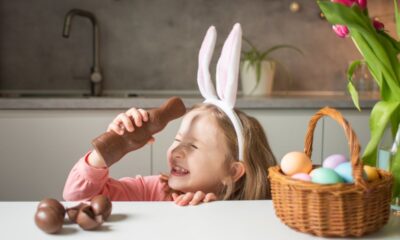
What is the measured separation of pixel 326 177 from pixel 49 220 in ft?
1.21

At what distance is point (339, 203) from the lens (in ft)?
1.99

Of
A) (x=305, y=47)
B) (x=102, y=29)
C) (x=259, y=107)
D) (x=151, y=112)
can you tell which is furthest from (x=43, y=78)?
(x=151, y=112)

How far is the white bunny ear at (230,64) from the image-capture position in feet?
3.04

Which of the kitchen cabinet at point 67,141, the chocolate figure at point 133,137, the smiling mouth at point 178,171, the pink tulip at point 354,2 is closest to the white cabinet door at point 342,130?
the kitchen cabinet at point 67,141

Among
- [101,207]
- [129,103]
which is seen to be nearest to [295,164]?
[101,207]

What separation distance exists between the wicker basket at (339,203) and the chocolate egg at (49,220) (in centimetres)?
30

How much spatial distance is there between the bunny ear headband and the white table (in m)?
0.27

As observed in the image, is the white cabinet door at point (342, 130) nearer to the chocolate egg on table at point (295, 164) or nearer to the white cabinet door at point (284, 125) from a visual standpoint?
the white cabinet door at point (284, 125)

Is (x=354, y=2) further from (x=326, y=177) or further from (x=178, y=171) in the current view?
(x=178, y=171)

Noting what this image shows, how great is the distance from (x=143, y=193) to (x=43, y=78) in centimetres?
156

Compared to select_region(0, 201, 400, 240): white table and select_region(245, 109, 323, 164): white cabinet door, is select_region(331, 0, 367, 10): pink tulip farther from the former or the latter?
select_region(245, 109, 323, 164): white cabinet door

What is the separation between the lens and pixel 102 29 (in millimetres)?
2580

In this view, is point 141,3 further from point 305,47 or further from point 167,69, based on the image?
point 305,47

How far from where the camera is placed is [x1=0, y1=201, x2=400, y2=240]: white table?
63cm
